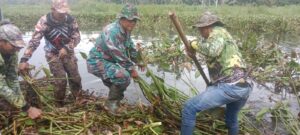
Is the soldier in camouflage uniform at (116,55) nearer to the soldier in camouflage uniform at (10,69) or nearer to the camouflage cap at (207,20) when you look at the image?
the camouflage cap at (207,20)

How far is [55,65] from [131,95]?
5.64ft

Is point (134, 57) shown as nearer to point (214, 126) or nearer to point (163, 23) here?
point (214, 126)

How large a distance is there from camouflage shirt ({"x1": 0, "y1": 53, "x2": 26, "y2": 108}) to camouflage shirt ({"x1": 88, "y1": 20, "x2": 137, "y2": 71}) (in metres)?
0.94

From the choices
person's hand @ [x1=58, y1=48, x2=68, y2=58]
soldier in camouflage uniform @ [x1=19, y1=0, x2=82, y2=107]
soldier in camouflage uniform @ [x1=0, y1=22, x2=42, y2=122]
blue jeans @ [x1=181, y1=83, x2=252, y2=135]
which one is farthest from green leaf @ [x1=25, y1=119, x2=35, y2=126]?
blue jeans @ [x1=181, y1=83, x2=252, y2=135]

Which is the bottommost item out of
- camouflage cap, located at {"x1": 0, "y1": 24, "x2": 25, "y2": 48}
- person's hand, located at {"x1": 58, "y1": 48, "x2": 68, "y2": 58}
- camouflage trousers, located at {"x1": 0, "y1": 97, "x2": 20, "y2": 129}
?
camouflage trousers, located at {"x1": 0, "y1": 97, "x2": 20, "y2": 129}

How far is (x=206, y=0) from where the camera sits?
4319 centimetres

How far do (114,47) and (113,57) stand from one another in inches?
7.5

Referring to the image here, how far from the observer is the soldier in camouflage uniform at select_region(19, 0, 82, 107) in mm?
4703

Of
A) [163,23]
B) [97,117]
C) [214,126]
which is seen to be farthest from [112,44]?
[163,23]

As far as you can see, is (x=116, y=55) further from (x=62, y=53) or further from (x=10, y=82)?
(x=10, y=82)

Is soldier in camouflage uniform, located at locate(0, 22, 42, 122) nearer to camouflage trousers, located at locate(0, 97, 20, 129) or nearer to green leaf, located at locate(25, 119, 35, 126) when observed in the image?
camouflage trousers, located at locate(0, 97, 20, 129)

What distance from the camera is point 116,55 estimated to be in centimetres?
420

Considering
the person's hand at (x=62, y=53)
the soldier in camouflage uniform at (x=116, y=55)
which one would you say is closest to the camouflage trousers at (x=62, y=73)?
the person's hand at (x=62, y=53)

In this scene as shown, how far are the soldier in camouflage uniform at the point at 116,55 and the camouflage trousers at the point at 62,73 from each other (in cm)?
56
